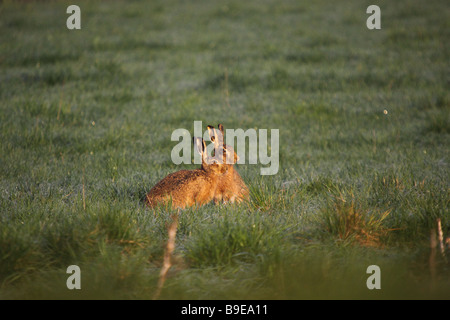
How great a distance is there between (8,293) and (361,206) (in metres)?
2.94

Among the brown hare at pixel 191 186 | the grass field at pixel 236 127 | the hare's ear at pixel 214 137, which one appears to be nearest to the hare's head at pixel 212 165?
the brown hare at pixel 191 186

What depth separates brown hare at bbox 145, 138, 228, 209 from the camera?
4843 millimetres

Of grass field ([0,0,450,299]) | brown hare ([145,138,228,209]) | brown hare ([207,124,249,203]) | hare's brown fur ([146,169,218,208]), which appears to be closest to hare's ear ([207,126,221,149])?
brown hare ([207,124,249,203])

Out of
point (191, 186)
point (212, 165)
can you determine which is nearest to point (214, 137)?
point (212, 165)

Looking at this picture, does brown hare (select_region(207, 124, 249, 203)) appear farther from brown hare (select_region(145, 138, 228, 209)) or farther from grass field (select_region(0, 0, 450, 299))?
grass field (select_region(0, 0, 450, 299))

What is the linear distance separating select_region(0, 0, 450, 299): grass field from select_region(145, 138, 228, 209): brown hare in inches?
7.4

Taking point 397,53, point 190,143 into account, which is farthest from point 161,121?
point 397,53

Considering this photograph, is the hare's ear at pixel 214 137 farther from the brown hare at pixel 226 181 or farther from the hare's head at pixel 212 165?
the hare's head at pixel 212 165

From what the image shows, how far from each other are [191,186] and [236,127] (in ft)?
9.89

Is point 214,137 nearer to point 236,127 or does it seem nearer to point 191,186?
point 191,186

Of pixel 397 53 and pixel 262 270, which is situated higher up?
pixel 397 53

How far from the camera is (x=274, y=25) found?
13289 millimetres

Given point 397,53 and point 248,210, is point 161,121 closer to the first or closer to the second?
point 248,210

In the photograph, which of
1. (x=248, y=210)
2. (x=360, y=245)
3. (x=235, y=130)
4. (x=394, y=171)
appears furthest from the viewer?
(x=235, y=130)
